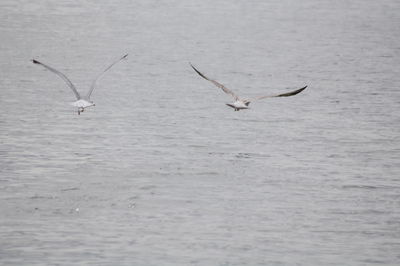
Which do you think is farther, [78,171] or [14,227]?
[78,171]

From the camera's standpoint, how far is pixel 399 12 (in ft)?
321

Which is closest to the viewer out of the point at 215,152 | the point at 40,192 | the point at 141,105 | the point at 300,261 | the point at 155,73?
the point at 300,261

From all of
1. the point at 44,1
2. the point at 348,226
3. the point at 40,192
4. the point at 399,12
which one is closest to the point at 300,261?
the point at 348,226

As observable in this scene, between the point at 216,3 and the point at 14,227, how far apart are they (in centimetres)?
9603

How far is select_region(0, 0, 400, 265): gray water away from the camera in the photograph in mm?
24938

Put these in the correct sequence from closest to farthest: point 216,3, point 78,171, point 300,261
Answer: point 300,261
point 78,171
point 216,3

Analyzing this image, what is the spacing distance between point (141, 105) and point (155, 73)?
11277mm

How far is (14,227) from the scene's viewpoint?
2559 centimetres

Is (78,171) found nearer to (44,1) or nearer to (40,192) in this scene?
(40,192)

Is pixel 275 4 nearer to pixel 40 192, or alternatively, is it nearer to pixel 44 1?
pixel 44 1

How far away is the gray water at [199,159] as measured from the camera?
24.9 meters

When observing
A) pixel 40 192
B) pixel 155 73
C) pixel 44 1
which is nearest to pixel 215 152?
pixel 40 192

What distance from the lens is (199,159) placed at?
33156mm

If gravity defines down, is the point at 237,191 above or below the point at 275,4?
above
